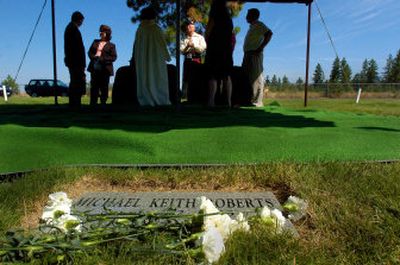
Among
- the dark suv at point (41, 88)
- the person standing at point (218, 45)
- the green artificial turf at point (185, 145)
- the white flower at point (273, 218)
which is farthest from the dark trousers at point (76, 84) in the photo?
the dark suv at point (41, 88)

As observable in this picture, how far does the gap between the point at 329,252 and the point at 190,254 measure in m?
0.65

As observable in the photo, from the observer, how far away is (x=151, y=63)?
26.4ft

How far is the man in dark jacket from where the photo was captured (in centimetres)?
737

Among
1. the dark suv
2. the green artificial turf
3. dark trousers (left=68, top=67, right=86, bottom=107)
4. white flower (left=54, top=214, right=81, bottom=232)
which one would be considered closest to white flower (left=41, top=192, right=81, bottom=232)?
white flower (left=54, top=214, right=81, bottom=232)

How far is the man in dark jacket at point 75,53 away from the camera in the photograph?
737 cm

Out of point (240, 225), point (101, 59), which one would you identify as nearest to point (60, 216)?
point (240, 225)

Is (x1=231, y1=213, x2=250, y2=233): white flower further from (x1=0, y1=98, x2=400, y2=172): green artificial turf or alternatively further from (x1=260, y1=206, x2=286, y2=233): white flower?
(x1=0, y1=98, x2=400, y2=172): green artificial turf

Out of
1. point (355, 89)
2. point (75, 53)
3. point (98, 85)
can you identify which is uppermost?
point (75, 53)

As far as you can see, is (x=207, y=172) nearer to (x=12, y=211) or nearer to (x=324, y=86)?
(x=12, y=211)

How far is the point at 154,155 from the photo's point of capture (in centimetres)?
344

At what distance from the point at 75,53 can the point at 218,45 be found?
2.62 metres

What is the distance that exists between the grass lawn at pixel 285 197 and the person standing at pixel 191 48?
5.85 m

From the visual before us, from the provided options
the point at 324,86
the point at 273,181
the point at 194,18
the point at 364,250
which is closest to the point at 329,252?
the point at 364,250

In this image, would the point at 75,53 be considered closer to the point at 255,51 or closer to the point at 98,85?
the point at 98,85
